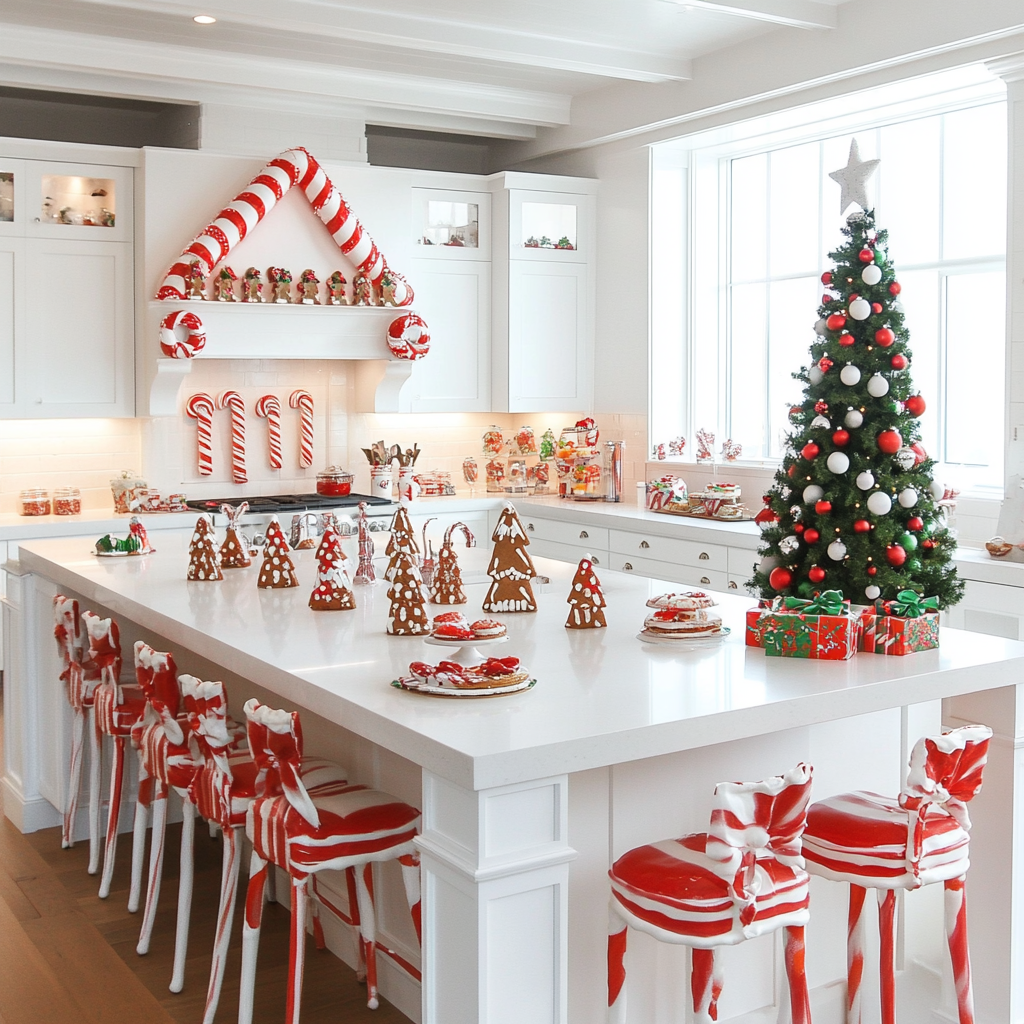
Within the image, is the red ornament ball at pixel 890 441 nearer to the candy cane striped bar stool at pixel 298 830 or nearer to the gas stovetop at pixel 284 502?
the candy cane striped bar stool at pixel 298 830

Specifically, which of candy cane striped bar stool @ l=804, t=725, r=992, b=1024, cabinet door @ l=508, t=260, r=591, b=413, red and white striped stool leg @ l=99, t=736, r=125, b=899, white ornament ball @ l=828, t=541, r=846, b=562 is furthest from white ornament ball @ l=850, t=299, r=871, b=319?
cabinet door @ l=508, t=260, r=591, b=413

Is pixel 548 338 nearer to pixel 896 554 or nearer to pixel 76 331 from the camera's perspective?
pixel 76 331

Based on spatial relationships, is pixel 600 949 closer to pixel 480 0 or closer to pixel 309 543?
pixel 309 543

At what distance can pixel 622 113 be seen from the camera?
676cm

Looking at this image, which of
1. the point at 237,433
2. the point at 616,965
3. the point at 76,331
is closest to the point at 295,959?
the point at 616,965

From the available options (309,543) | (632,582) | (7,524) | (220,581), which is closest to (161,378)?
(7,524)

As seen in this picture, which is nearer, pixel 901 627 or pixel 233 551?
pixel 901 627

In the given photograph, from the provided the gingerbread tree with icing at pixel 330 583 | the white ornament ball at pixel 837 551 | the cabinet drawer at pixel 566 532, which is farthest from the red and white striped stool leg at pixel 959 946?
the cabinet drawer at pixel 566 532

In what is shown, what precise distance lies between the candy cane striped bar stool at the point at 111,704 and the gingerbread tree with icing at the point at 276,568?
1.49ft

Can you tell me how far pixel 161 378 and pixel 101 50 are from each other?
1.59 metres

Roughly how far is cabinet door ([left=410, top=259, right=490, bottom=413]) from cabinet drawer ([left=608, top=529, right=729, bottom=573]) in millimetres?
1458

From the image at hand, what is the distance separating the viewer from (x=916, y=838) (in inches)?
90.9

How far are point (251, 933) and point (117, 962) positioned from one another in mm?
763

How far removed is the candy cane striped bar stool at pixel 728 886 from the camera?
6.75ft
